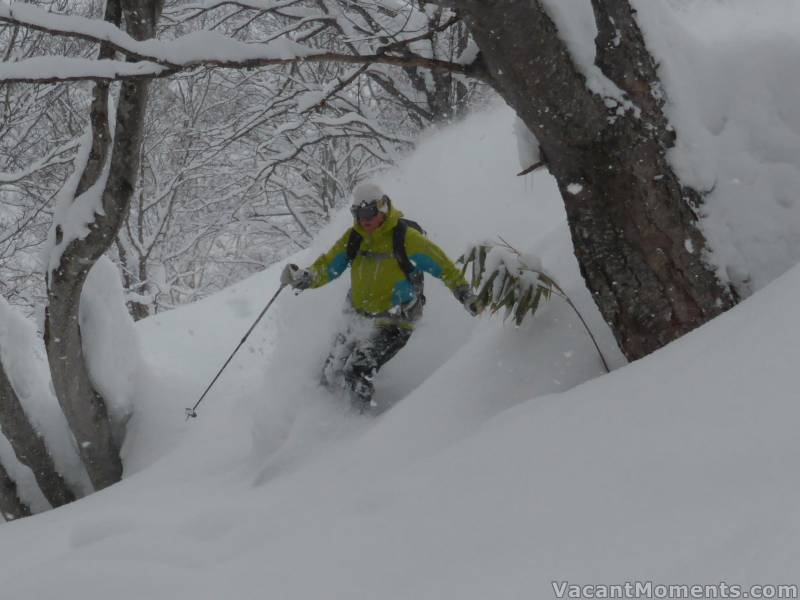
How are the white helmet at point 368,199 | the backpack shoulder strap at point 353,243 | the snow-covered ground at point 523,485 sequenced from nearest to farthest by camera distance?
the snow-covered ground at point 523,485 < the white helmet at point 368,199 < the backpack shoulder strap at point 353,243

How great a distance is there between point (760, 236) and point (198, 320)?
7.91 metres

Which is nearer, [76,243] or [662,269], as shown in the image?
[662,269]

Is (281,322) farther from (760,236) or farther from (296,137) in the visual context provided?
(296,137)

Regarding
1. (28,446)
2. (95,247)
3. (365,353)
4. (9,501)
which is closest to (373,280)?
(365,353)

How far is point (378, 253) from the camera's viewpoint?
14.8 feet

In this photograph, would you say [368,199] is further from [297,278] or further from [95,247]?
[95,247]

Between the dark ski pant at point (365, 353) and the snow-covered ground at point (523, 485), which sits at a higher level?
the dark ski pant at point (365, 353)

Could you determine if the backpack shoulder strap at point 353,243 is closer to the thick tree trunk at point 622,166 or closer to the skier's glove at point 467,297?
the skier's glove at point 467,297

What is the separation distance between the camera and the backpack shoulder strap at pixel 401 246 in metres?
4.41

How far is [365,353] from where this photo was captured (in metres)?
4.64

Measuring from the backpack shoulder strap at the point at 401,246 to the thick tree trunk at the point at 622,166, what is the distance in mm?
1764

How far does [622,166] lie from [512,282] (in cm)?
86

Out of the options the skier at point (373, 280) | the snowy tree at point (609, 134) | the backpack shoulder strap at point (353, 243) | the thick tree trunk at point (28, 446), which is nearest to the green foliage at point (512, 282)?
the snowy tree at point (609, 134)

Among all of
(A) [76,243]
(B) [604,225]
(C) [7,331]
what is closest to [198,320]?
(C) [7,331]
